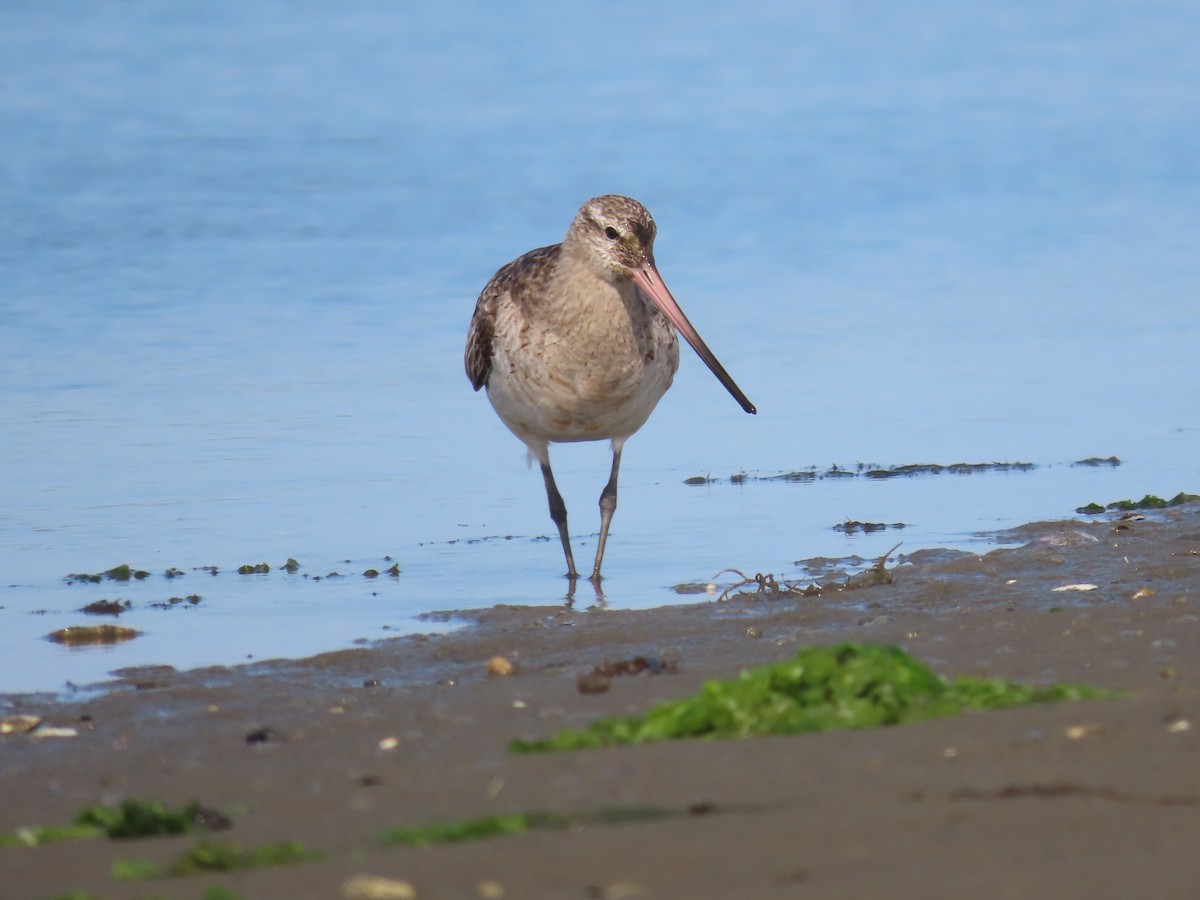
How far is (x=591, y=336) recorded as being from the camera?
834cm

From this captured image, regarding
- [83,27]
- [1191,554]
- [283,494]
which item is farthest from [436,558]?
[83,27]

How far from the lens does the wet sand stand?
10.2 feet

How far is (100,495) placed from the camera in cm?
972

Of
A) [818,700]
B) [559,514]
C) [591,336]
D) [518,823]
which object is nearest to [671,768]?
[518,823]

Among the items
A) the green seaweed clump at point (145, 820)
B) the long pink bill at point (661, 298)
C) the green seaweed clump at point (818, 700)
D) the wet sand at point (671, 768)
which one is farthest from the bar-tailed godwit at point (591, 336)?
the green seaweed clump at point (145, 820)

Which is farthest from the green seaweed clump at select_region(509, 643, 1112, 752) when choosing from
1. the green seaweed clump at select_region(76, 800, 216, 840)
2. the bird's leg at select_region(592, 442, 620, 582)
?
the bird's leg at select_region(592, 442, 620, 582)

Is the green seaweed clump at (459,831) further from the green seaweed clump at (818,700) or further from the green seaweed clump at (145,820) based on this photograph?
the green seaweed clump at (818,700)

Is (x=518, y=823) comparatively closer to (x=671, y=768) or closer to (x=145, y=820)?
(x=671, y=768)

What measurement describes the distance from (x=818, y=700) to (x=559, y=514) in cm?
436

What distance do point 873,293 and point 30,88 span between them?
12.4m

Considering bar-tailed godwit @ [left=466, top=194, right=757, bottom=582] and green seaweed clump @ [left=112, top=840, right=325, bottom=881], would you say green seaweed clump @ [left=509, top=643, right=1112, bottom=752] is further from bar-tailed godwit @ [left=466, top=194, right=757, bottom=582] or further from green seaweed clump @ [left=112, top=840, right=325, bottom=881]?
bar-tailed godwit @ [left=466, top=194, right=757, bottom=582]

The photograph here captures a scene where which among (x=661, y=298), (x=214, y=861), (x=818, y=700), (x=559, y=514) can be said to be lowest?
(x=214, y=861)

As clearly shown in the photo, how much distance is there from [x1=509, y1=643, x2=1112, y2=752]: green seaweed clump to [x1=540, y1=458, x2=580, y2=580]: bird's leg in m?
3.72

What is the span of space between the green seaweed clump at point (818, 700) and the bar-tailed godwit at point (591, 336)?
145 inches
